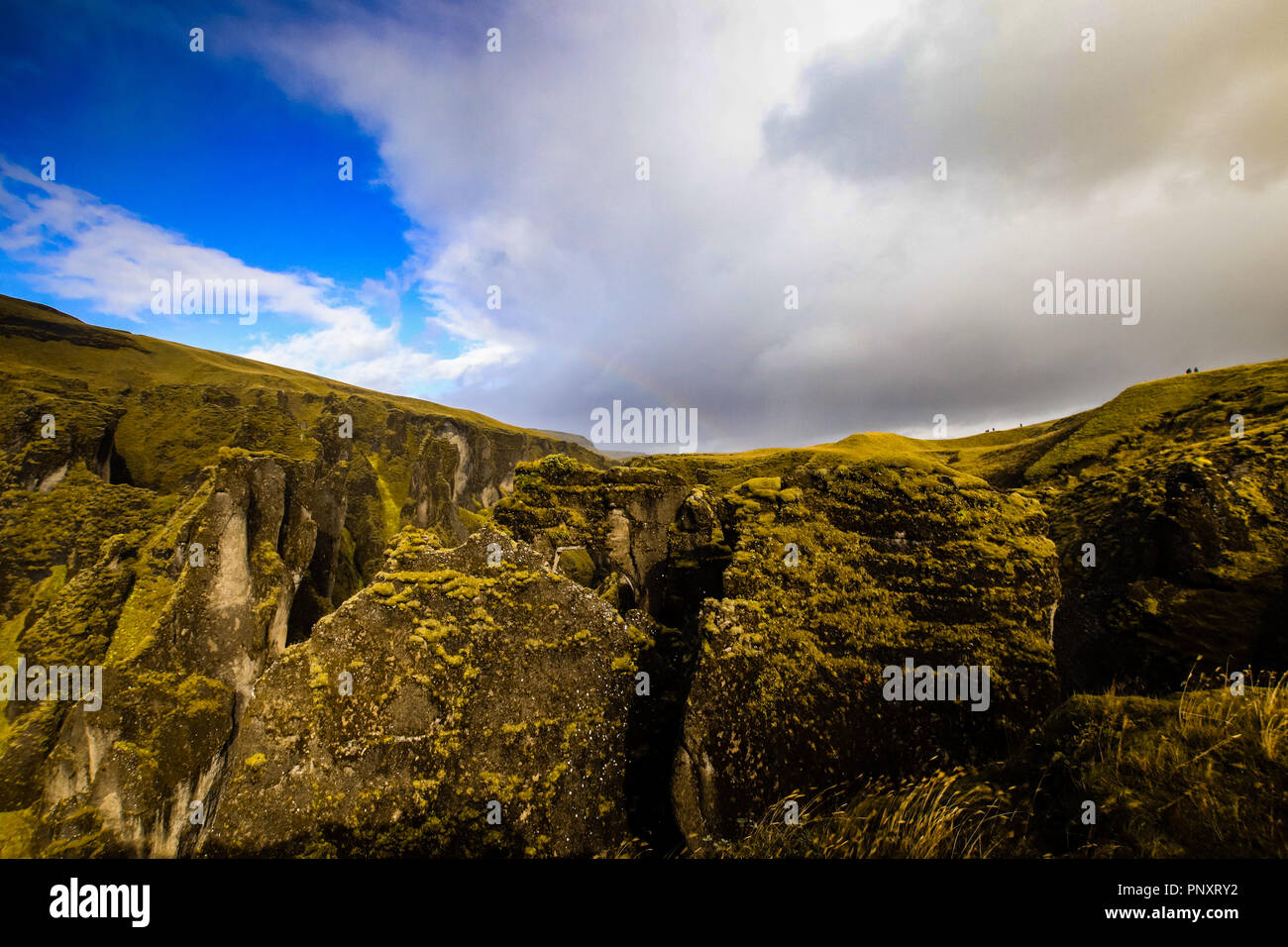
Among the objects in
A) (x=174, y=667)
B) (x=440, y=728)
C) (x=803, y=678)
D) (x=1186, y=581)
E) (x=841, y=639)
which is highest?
(x=1186, y=581)

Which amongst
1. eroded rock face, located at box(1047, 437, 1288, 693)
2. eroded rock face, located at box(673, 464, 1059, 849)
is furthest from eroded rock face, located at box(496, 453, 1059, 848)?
eroded rock face, located at box(1047, 437, 1288, 693)

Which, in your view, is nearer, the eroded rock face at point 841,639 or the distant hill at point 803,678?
the distant hill at point 803,678

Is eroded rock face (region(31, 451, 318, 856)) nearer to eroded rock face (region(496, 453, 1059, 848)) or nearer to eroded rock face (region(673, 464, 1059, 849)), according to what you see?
eroded rock face (region(496, 453, 1059, 848))

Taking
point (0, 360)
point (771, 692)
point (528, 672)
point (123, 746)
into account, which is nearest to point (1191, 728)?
point (771, 692)

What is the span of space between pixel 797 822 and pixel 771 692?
1.73 meters

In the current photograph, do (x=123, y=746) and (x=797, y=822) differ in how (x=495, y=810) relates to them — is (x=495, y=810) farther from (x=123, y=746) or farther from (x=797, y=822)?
(x=123, y=746)

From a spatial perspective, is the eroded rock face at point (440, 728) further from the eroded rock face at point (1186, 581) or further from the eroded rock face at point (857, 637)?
the eroded rock face at point (1186, 581)

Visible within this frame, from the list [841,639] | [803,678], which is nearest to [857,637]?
[841,639]

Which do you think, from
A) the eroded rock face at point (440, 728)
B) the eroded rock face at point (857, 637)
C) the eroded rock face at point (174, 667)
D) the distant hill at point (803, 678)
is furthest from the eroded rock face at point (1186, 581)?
the eroded rock face at point (174, 667)

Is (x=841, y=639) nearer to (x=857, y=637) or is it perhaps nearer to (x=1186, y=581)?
(x=857, y=637)

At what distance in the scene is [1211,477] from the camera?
10719mm

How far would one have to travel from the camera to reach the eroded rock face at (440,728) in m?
7.10

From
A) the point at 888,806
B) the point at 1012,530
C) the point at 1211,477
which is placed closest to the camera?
the point at 888,806

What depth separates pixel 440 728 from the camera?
7.79 meters
